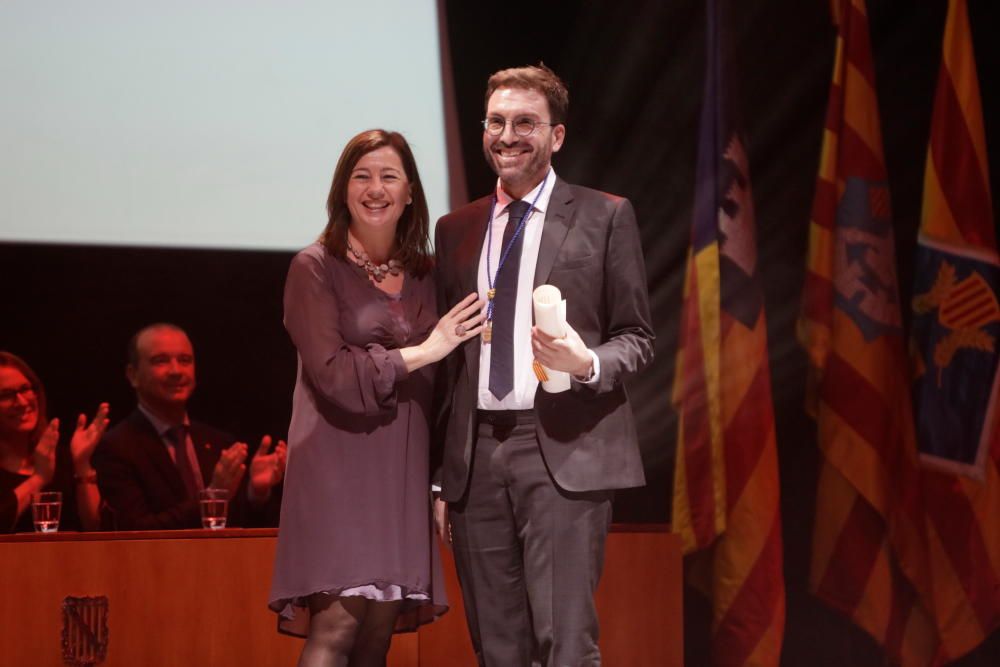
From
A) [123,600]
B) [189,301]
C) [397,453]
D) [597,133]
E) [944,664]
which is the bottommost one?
[944,664]

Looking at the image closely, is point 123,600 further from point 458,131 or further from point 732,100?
point 732,100

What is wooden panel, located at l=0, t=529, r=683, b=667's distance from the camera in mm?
3076

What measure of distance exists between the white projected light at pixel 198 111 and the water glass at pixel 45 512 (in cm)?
127

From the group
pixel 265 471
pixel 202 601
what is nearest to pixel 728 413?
pixel 265 471

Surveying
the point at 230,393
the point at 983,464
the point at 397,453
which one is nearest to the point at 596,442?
the point at 397,453

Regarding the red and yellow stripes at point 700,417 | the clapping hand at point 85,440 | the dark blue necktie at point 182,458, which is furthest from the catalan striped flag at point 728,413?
the clapping hand at point 85,440

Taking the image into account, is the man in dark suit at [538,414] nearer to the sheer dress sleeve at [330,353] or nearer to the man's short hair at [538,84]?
the man's short hair at [538,84]

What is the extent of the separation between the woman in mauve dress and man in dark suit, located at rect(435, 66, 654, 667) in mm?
103

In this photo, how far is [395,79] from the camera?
427 cm

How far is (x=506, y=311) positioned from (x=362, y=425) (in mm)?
382

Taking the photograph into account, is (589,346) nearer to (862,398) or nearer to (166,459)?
(862,398)

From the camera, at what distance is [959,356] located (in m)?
3.88

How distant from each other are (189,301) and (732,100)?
2268 mm

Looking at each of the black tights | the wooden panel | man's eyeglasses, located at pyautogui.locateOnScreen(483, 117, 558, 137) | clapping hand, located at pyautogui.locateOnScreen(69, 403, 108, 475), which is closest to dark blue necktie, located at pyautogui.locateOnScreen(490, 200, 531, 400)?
man's eyeglasses, located at pyautogui.locateOnScreen(483, 117, 558, 137)
